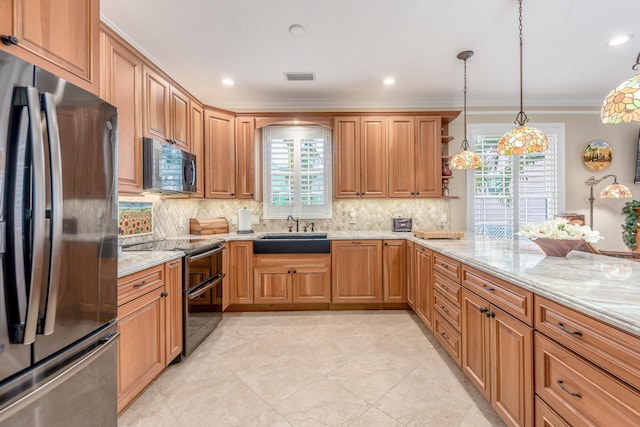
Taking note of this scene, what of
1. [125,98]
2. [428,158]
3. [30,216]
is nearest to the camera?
[30,216]

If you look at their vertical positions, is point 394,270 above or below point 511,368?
above

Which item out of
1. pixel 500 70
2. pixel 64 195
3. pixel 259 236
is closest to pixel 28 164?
pixel 64 195

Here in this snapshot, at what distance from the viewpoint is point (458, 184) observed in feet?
12.9

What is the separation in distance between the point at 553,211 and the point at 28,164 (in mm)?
5169

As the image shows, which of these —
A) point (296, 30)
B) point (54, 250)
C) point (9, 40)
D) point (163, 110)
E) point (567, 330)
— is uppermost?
point (296, 30)

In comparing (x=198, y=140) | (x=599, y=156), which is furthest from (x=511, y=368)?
(x=599, y=156)

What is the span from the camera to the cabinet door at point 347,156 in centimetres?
362

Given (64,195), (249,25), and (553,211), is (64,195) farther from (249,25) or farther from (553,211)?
(553,211)

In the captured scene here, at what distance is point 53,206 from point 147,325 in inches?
45.9

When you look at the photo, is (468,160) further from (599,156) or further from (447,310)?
(599,156)

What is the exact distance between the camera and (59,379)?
1.06 metres

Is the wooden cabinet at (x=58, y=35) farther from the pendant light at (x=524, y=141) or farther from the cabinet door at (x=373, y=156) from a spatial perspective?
the cabinet door at (x=373, y=156)

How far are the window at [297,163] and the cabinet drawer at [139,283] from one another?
2053 millimetres

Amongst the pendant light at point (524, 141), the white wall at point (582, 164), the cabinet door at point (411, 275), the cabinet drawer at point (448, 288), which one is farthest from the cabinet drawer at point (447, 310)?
the white wall at point (582, 164)
